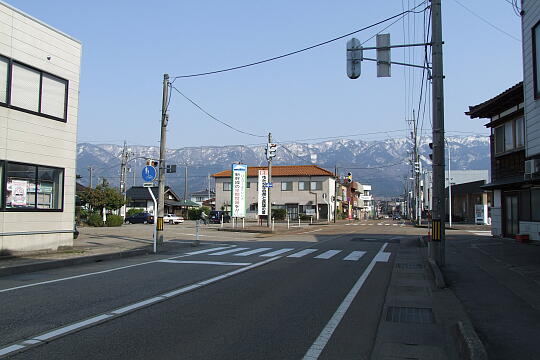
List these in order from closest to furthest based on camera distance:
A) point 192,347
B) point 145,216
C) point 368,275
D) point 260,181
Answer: point 192,347, point 368,275, point 260,181, point 145,216

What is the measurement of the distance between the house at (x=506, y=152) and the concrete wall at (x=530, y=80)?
7.28 metres

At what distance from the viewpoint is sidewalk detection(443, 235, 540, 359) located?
5.79m

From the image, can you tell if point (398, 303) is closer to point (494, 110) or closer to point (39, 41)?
point (39, 41)

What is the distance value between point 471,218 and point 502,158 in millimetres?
39069

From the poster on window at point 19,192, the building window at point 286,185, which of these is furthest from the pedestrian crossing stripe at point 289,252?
the building window at point 286,185

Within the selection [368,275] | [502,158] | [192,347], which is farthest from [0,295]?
[502,158]

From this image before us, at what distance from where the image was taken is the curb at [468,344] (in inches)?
188

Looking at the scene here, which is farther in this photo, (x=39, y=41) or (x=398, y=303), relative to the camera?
(x=39, y=41)

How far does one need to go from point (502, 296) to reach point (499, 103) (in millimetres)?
16350

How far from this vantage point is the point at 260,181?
38625 mm

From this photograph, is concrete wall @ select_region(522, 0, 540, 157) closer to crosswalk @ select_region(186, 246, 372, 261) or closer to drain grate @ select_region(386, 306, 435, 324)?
drain grate @ select_region(386, 306, 435, 324)

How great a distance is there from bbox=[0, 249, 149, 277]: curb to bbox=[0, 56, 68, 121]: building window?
5.20 metres

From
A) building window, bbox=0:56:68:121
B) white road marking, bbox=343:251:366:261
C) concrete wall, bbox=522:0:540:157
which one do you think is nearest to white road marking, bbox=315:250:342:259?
white road marking, bbox=343:251:366:261

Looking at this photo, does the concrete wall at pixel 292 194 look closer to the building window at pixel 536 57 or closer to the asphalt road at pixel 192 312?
the building window at pixel 536 57
